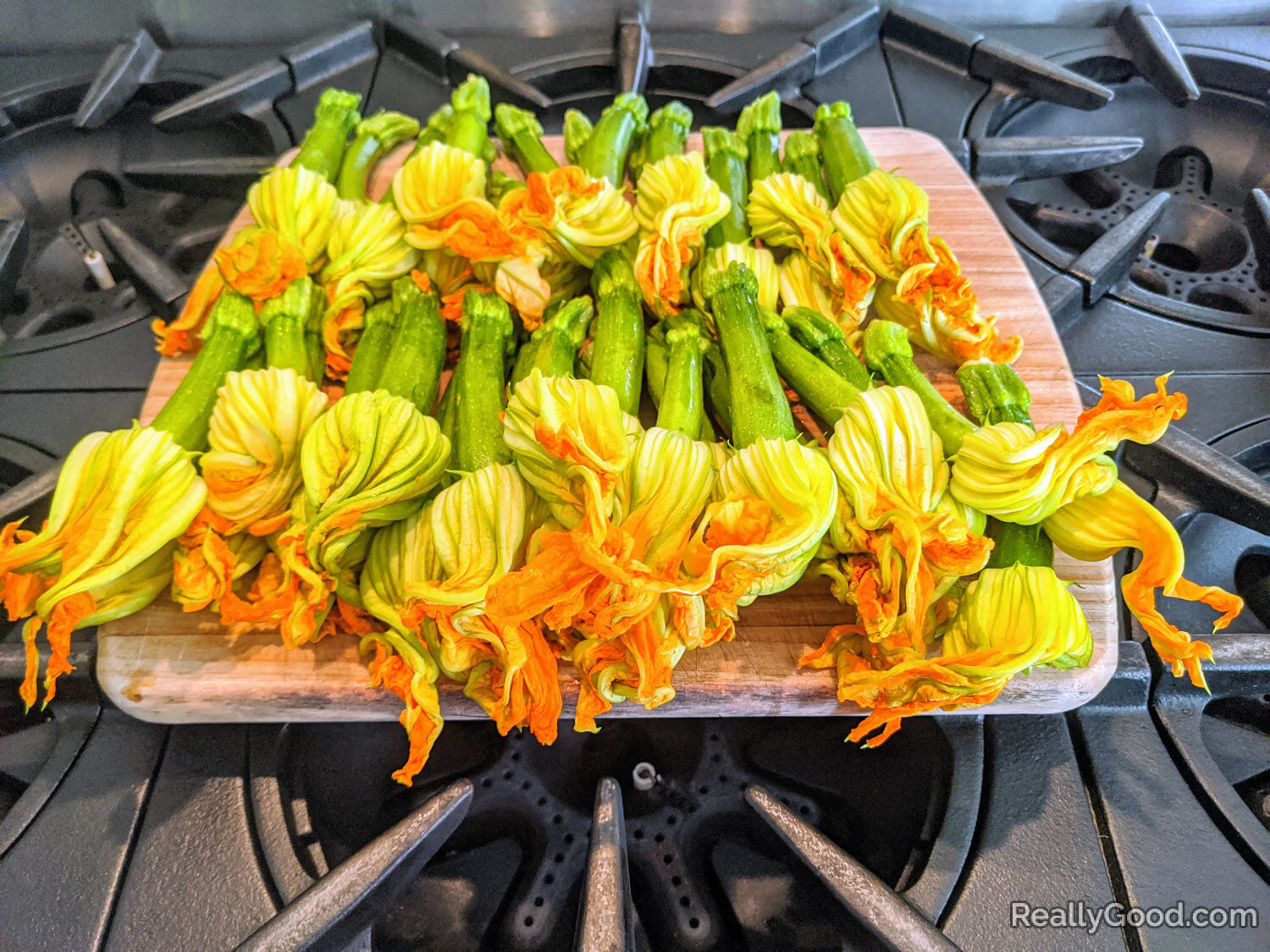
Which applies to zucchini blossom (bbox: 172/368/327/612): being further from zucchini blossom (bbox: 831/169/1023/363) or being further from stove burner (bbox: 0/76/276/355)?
zucchini blossom (bbox: 831/169/1023/363)

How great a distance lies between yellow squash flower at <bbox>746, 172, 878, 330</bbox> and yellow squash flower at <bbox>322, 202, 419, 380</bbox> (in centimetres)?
64

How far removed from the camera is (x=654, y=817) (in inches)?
39.1

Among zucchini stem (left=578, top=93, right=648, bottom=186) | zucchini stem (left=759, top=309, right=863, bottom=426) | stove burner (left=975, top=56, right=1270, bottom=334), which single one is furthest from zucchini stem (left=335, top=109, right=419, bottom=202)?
stove burner (left=975, top=56, right=1270, bottom=334)

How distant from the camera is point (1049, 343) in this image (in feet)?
4.18

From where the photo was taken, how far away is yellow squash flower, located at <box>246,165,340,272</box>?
129cm

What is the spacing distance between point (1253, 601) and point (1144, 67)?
55.9 inches

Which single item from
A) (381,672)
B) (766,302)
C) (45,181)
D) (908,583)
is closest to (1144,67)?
(766,302)

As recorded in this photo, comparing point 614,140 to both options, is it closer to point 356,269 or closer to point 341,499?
point 356,269

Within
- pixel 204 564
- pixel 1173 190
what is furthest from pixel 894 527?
pixel 1173 190

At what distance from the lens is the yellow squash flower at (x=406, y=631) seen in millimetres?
861

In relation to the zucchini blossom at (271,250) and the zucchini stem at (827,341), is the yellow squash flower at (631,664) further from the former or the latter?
the zucchini blossom at (271,250)

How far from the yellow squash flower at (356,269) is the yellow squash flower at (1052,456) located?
977 millimetres

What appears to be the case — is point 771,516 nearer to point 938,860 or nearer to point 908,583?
point 908,583

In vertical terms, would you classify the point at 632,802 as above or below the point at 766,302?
below
